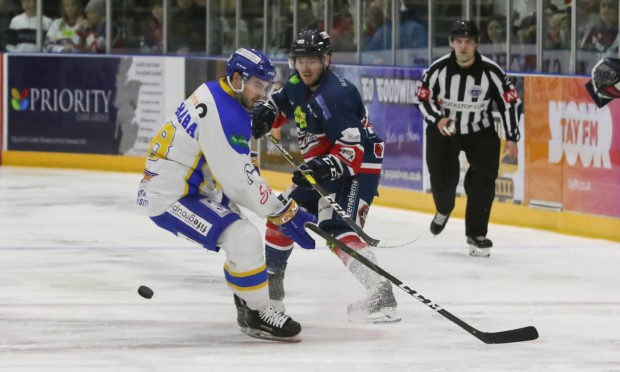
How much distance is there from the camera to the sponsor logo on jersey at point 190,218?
5219 mm

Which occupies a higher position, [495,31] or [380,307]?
[495,31]

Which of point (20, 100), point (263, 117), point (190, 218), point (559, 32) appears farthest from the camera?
point (20, 100)

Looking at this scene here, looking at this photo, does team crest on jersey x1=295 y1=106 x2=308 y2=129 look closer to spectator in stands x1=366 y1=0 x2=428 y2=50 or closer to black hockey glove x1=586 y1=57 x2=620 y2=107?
black hockey glove x1=586 y1=57 x2=620 y2=107

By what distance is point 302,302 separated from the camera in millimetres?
6367

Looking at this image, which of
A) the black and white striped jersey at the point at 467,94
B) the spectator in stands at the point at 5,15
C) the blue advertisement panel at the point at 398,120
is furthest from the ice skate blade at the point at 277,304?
the spectator in stands at the point at 5,15

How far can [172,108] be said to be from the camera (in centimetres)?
1277

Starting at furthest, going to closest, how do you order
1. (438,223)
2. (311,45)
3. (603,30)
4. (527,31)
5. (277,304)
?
(527,31), (603,30), (438,223), (277,304), (311,45)

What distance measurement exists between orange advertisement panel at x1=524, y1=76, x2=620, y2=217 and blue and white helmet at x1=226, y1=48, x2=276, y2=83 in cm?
380

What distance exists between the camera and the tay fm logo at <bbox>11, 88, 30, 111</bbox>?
1347 cm

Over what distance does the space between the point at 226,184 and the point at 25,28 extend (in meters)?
9.35

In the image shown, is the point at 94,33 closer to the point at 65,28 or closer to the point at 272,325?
the point at 65,28

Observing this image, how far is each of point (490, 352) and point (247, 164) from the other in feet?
3.86

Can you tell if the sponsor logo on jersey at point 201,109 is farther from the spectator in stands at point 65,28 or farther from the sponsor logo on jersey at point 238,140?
the spectator in stands at point 65,28

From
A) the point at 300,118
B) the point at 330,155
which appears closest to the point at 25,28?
the point at 300,118
